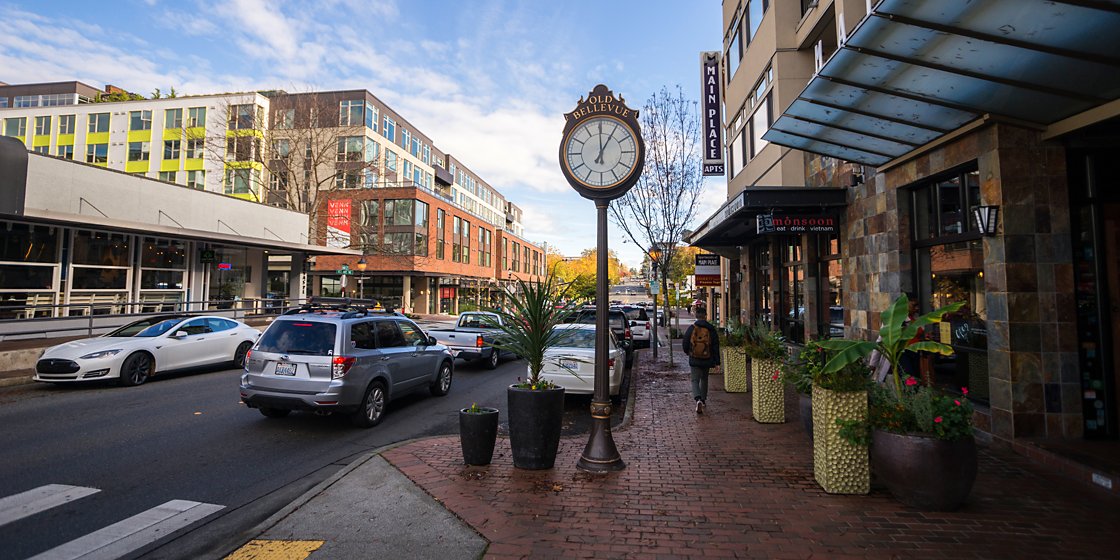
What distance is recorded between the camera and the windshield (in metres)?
11.8

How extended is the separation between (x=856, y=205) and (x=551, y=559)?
30.2ft

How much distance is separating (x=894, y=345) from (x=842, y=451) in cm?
114

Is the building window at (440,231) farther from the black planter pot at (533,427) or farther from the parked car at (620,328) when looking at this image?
the black planter pot at (533,427)

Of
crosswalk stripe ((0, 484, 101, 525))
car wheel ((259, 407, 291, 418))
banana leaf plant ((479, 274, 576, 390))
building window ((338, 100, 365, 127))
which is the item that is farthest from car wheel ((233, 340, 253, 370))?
building window ((338, 100, 365, 127))

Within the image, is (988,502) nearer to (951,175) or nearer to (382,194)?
(951,175)

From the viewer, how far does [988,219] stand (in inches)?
250

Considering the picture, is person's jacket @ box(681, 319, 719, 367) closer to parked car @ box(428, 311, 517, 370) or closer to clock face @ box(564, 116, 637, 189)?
clock face @ box(564, 116, 637, 189)

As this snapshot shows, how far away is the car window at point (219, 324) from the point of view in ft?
43.9

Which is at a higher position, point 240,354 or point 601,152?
point 601,152

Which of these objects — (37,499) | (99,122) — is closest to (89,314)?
(37,499)

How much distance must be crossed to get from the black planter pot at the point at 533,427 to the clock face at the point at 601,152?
2.53 meters

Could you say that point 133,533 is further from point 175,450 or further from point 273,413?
point 273,413

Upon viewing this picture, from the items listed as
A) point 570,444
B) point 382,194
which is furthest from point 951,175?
point 382,194

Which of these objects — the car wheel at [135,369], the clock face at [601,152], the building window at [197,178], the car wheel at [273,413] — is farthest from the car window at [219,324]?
the building window at [197,178]
